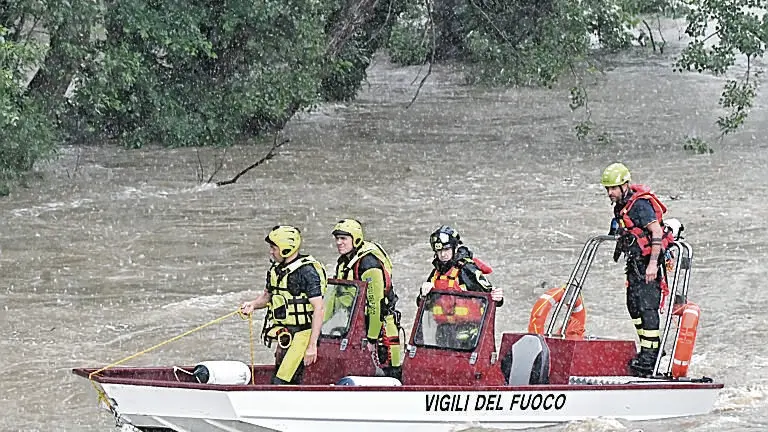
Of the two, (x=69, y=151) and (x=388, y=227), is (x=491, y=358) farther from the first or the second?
(x=69, y=151)

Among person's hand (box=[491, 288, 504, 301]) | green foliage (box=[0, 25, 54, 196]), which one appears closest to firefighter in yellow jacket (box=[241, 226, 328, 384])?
person's hand (box=[491, 288, 504, 301])

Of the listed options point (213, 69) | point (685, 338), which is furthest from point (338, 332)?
point (213, 69)

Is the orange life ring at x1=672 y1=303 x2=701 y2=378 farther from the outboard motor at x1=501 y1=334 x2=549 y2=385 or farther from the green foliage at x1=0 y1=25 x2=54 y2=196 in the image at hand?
the green foliage at x1=0 y1=25 x2=54 y2=196

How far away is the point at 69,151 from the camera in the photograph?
Result: 81.0 ft

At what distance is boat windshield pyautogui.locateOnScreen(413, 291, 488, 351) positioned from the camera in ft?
31.3

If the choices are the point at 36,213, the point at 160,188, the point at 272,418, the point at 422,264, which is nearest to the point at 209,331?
the point at 422,264

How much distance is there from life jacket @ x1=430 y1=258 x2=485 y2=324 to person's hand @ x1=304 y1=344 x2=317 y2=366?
1030 mm

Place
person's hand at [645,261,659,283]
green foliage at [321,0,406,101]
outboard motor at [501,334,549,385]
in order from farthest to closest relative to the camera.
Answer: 1. green foliage at [321,0,406,101]
2. person's hand at [645,261,659,283]
3. outboard motor at [501,334,549,385]

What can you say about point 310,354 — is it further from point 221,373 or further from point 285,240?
point 285,240

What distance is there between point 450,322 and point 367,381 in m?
0.87

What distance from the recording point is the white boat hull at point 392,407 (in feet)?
28.0

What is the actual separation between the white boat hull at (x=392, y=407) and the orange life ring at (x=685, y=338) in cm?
26

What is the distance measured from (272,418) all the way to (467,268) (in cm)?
189

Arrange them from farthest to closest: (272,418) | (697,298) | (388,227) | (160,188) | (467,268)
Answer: (160,188) → (388,227) → (697,298) → (467,268) → (272,418)
